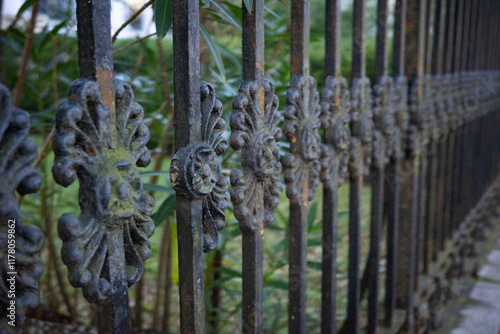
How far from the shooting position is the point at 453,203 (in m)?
2.80

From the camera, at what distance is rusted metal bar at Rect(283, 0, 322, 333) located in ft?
3.56

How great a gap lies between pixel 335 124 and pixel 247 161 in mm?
401

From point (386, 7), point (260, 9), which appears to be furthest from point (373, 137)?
point (260, 9)

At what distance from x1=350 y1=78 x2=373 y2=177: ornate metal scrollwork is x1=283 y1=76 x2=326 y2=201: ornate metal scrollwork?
0.25 m

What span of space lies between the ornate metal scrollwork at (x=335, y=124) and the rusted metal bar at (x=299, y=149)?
0.06 m

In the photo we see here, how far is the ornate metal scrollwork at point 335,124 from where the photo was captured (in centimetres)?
123

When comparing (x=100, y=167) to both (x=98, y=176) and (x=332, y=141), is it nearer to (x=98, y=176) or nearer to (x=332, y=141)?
(x=98, y=176)

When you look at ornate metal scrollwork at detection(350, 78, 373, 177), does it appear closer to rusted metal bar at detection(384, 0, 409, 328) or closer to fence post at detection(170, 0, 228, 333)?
rusted metal bar at detection(384, 0, 409, 328)

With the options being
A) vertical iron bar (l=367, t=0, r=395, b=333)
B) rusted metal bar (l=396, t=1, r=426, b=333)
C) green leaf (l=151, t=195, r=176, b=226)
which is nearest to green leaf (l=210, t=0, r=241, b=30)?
green leaf (l=151, t=195, r=176, b=226)

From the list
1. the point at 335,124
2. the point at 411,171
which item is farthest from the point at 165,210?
the point at 411,171

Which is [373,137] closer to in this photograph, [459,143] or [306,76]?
[306,76]

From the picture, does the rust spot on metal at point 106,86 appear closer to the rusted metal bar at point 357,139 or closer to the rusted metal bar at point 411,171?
the rusted metal bar at point 357,139

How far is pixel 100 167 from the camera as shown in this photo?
686 mm

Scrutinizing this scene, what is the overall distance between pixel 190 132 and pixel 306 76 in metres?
0.42
